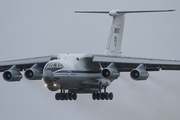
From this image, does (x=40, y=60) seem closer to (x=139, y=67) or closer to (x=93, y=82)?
(x=93, y=82)

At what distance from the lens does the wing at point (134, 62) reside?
29.9 meters

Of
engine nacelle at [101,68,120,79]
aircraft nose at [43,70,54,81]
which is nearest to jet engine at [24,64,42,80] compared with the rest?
aircraft nose at [43,70,54,81]

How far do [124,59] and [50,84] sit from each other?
13.5ft

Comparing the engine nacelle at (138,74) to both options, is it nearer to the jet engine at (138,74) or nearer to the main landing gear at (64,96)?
the jet engine at (138,74)

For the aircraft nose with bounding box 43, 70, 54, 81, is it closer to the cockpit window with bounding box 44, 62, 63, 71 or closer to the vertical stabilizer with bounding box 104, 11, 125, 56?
the cockpit window with bounding box 44, 62, 63, 71

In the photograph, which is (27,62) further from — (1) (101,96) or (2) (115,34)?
(2) (115,34)

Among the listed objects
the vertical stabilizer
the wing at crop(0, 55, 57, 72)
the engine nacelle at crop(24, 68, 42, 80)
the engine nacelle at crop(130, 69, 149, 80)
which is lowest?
the engine nacelle at crop(130, 69, 149, 80)

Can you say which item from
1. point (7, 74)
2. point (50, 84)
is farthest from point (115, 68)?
point (7, 74)

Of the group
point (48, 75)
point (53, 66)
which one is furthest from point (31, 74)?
point (48, 75)

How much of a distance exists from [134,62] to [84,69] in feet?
9.60

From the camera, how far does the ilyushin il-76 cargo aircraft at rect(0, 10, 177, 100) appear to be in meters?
29.8

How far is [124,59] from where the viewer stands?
3058 centimetres

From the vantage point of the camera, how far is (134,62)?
30203 millimetres

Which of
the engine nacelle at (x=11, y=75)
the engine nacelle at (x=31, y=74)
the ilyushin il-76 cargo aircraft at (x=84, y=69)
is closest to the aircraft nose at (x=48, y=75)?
the ilyushin il-76 cargo aircraft at (x=84, y=69)
